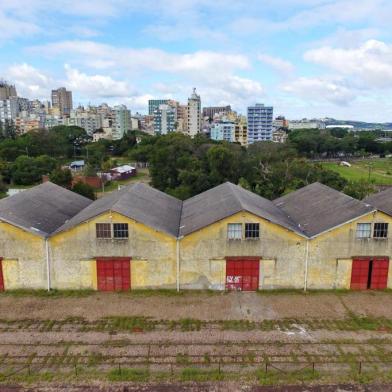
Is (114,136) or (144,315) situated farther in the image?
(114,136)

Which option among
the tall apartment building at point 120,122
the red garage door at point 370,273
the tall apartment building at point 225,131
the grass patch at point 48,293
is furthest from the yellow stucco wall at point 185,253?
the tall apartment building at point 120,122

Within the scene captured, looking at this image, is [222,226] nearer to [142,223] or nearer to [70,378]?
[142,223]

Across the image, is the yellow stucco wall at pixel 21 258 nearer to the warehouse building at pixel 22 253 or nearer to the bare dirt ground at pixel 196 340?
the warehouse building at pixel 22 253

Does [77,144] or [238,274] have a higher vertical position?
[77,144]

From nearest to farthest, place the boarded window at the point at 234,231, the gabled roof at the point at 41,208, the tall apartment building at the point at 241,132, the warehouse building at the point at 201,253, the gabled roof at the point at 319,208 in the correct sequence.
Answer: the warehouse building at the point at 201,253 → the boarded window at the point at 234,231 → the gabled roof at the point at 319,208 → the gabled roof at the point at 41,208 → the tall apartment building at the point at 241,132

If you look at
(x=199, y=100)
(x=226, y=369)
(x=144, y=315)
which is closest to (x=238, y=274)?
(x=144, y=315)

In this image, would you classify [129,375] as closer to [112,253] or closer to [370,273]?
[112,253]

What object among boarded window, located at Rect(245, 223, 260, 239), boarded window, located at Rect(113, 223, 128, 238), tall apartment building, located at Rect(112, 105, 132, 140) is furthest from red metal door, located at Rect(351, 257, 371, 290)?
tall apartment building, located at Rect(112, 105, 132, 140)
